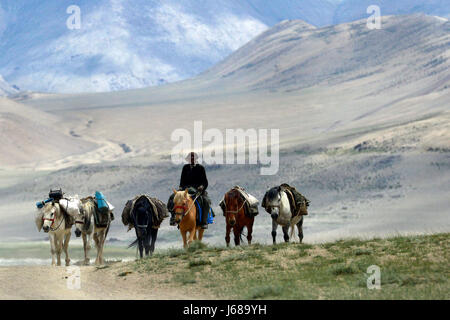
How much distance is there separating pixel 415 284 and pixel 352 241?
16.5 feet

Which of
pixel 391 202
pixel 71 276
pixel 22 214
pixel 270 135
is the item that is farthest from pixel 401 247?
pixel 270 135

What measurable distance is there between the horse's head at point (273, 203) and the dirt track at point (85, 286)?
13.8 ft

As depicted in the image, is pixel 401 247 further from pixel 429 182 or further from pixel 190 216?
pixel 429 182

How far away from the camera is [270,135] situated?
163250mm

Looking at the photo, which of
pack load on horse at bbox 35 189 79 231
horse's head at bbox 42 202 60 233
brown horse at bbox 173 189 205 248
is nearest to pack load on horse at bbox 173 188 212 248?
brown horse at bbox 173 189 205 248

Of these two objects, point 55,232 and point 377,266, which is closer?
point 377,266

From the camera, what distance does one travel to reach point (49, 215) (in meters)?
22.0

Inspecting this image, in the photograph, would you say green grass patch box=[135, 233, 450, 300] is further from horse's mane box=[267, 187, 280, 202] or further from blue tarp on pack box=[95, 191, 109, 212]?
blue tarp on pack box=[95, 191, 109, 212]

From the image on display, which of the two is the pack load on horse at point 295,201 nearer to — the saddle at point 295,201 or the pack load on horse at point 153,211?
the saddle at point 295,201

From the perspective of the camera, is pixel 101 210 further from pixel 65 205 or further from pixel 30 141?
pixel 30 141

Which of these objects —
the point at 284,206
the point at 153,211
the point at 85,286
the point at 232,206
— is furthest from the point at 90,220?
the point at 85,286

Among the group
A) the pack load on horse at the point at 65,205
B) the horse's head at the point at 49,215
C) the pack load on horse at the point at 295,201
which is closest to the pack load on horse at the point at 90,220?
the pack load on horse at the point at 65,205
